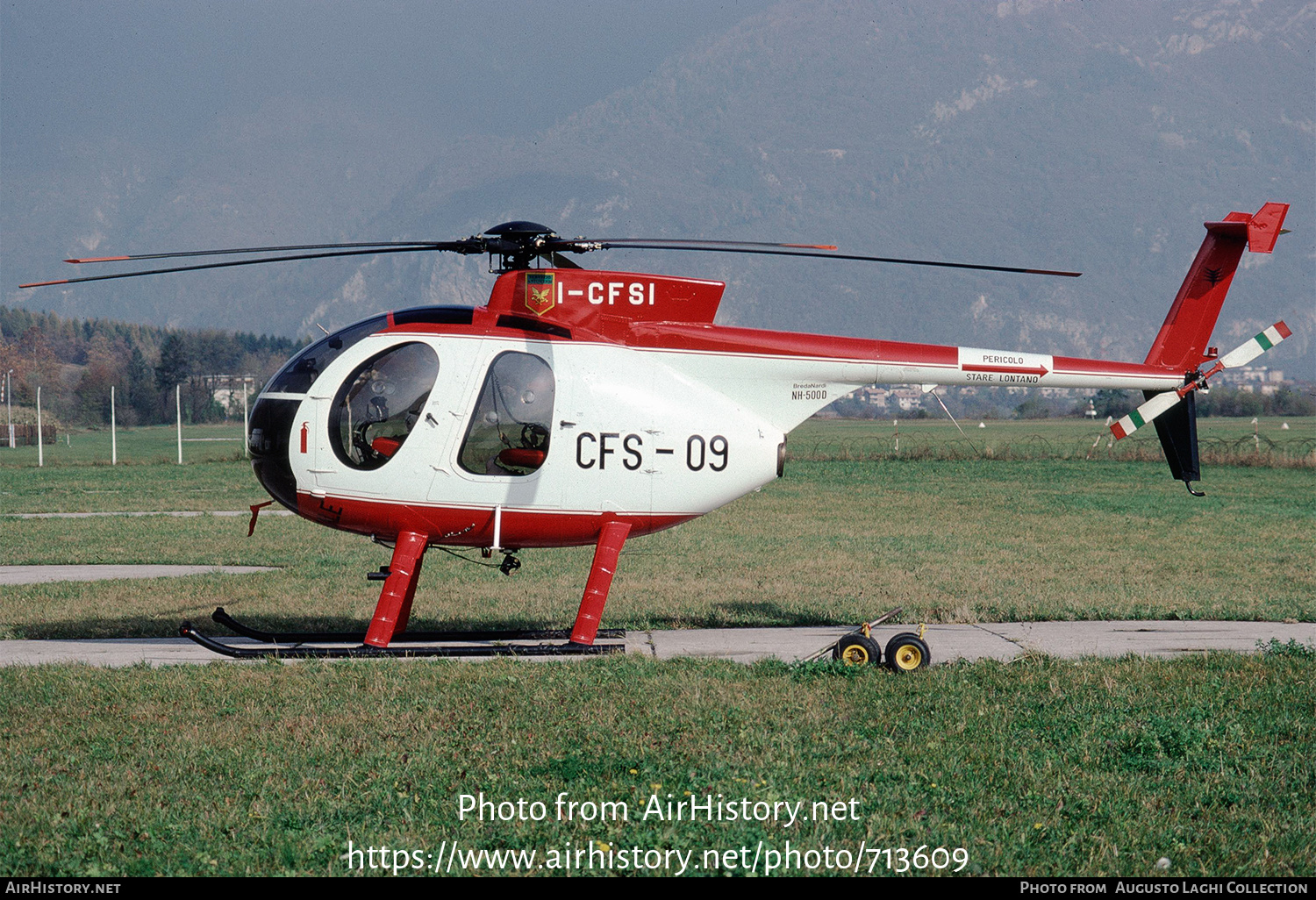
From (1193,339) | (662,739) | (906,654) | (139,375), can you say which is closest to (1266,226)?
(1193,339)

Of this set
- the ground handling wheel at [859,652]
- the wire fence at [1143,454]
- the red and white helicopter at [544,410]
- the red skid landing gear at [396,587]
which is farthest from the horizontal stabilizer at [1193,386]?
the wire fence at [1143,454]

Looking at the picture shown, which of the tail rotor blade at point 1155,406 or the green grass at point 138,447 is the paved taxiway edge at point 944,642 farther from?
the green grass at point 138,447

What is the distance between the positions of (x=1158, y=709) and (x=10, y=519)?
927 inches

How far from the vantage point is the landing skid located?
9656mm

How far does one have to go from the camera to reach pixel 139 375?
118188 mm

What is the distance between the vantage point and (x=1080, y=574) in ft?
51.3

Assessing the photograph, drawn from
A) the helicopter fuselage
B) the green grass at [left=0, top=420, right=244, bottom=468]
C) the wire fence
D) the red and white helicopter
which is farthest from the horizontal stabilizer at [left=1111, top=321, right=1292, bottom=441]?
the green grass at [left=0, top=420, right=244, bottom=468]

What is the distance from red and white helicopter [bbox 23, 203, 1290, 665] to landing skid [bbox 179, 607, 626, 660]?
0.04m

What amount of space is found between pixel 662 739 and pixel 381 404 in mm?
4296

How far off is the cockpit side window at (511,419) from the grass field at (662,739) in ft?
6.14

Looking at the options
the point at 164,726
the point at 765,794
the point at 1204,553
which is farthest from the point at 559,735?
the point at 1204,553

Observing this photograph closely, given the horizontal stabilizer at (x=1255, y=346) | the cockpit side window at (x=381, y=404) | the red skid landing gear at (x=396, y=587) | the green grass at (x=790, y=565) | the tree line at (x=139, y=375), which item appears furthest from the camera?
the tree line at (x=139, y=375)

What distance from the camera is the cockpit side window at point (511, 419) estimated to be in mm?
9953

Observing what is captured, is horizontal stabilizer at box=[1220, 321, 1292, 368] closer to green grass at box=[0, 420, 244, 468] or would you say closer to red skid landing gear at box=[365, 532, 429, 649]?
red skid landing gear at box=[365, 532, 429, 649]
